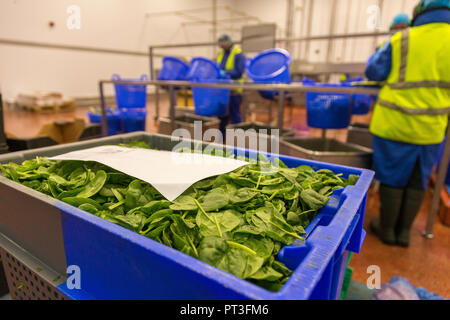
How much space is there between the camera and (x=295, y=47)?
9141 mm

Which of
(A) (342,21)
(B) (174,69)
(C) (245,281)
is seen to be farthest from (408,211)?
(A) (342,21)

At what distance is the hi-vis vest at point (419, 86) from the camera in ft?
4.25

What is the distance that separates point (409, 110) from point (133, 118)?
8.54ft

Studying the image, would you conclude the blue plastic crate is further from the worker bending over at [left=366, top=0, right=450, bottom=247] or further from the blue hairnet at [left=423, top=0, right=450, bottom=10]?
the blue hairnet at [left=423, top=0, right=450, bottom=10]

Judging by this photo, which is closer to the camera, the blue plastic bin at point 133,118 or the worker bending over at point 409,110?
the worker bending over at point 409,110

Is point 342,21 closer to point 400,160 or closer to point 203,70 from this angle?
point 203,70

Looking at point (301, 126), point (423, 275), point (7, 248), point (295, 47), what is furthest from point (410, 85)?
point (295, 47)

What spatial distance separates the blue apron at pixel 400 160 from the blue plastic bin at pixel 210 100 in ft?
4.32

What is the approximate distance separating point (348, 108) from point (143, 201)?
1.82 m

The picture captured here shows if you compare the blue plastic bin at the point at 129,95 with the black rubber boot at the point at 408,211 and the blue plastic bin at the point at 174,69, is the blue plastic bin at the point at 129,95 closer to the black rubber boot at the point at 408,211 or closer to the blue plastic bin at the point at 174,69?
the blue plastic bin at the point at 174,69

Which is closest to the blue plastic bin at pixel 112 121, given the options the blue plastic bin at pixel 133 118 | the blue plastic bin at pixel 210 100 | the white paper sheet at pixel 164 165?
the blue plastic bin at pixel 133 118

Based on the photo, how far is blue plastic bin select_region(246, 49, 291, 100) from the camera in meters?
2.51

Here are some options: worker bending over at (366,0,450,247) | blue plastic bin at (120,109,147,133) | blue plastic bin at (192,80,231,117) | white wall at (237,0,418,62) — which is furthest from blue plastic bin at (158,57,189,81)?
white wall at (237,0,418,62)
